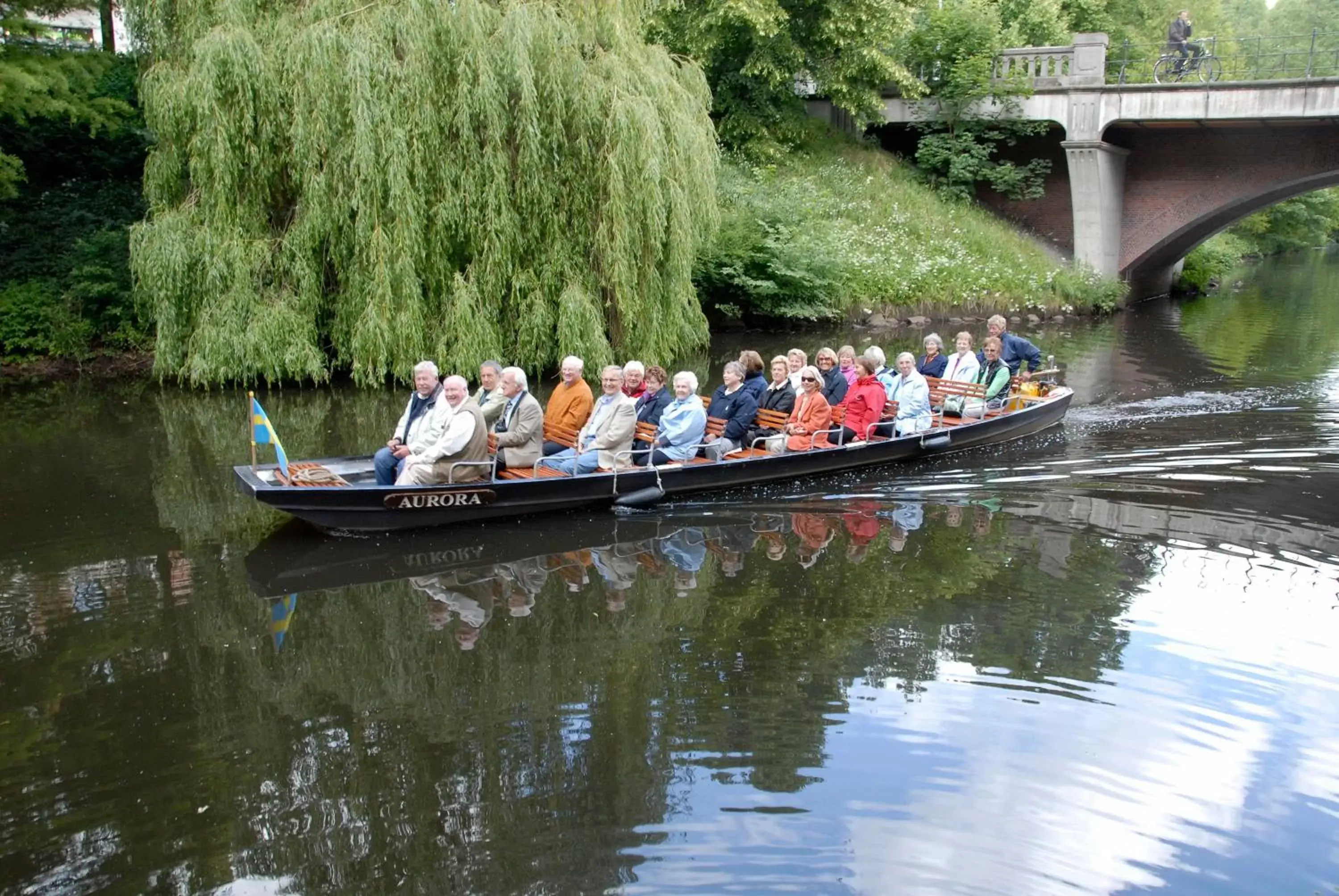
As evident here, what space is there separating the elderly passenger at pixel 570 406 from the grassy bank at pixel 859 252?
36.8ft

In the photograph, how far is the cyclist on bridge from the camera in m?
25.4

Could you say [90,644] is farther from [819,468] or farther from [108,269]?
[108,269]

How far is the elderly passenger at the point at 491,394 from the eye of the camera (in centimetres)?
1130

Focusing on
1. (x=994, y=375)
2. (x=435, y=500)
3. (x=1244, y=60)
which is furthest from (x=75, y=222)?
(x=1244, y=60)

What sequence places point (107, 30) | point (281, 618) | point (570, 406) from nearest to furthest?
1. point (281, 618)
2. point (570, 406)
3. point (107, 30)

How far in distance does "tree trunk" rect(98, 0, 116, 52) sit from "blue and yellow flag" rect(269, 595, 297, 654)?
1548 cm

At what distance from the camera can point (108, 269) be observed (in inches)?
717

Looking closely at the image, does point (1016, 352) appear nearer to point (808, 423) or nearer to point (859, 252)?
point (808, 423)

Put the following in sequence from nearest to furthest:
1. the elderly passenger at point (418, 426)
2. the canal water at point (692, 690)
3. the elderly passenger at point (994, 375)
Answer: the canal water at point (692, 690)
the elderly passenger at point (418, 426)
the elderly passenger at point (994, 375)

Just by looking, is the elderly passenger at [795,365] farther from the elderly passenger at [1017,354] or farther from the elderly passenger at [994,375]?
the elderly passenger at [1017,354]

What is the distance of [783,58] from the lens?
27875 mm

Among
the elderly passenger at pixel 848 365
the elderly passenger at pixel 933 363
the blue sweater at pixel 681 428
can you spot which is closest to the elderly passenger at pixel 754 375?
the blue sweater at pixel 681 428

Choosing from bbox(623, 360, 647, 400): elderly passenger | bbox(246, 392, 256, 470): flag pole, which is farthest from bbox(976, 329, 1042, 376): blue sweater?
bbox(246, 392, 256, 470): flag pole

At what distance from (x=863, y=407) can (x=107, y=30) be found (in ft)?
58.8
